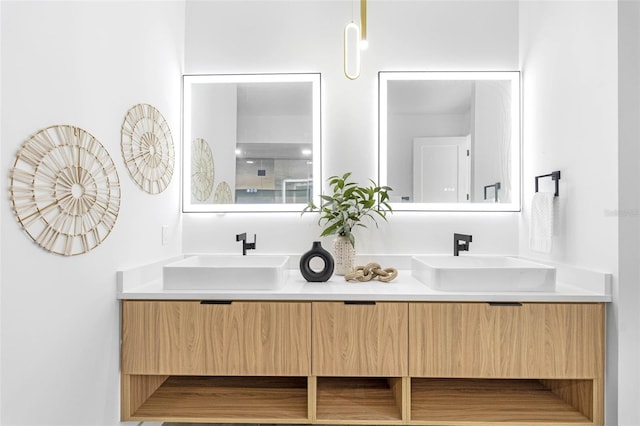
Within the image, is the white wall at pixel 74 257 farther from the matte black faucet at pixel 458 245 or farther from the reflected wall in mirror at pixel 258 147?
the matte black faucet at pixel 458 245

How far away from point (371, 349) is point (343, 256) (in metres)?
0.58

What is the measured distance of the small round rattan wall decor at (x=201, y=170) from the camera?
7.15 feet

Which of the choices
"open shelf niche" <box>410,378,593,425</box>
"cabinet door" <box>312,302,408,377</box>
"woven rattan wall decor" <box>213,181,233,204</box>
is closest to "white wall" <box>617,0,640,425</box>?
"open shelf niche" <box>410,378,593,425</box>

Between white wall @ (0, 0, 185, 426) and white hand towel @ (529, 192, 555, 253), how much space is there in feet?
6.10

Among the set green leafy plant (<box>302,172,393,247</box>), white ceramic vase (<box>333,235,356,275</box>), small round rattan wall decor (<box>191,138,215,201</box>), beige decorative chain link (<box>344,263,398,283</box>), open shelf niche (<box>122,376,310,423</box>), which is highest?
small round rattan wall decor (<box>191,138,215,201</box>)

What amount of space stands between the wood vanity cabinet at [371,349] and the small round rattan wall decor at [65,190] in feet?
1.30

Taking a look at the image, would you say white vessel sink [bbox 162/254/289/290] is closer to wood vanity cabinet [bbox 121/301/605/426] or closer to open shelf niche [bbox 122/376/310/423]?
wood vanity cabinet [bbox 121/301/605/426]

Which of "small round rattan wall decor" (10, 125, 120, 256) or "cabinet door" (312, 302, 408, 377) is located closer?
"small round rattan wall decor" (10, 125, 120, 256)

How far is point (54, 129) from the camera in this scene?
3.93 ft

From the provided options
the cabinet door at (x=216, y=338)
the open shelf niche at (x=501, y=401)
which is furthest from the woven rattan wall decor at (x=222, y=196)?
the open shelf niche at (x=501, y=401)

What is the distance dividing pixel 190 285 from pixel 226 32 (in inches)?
58.2

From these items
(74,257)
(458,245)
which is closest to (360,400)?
(458,245)

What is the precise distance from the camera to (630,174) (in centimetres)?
140

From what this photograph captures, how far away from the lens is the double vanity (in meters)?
1.51
